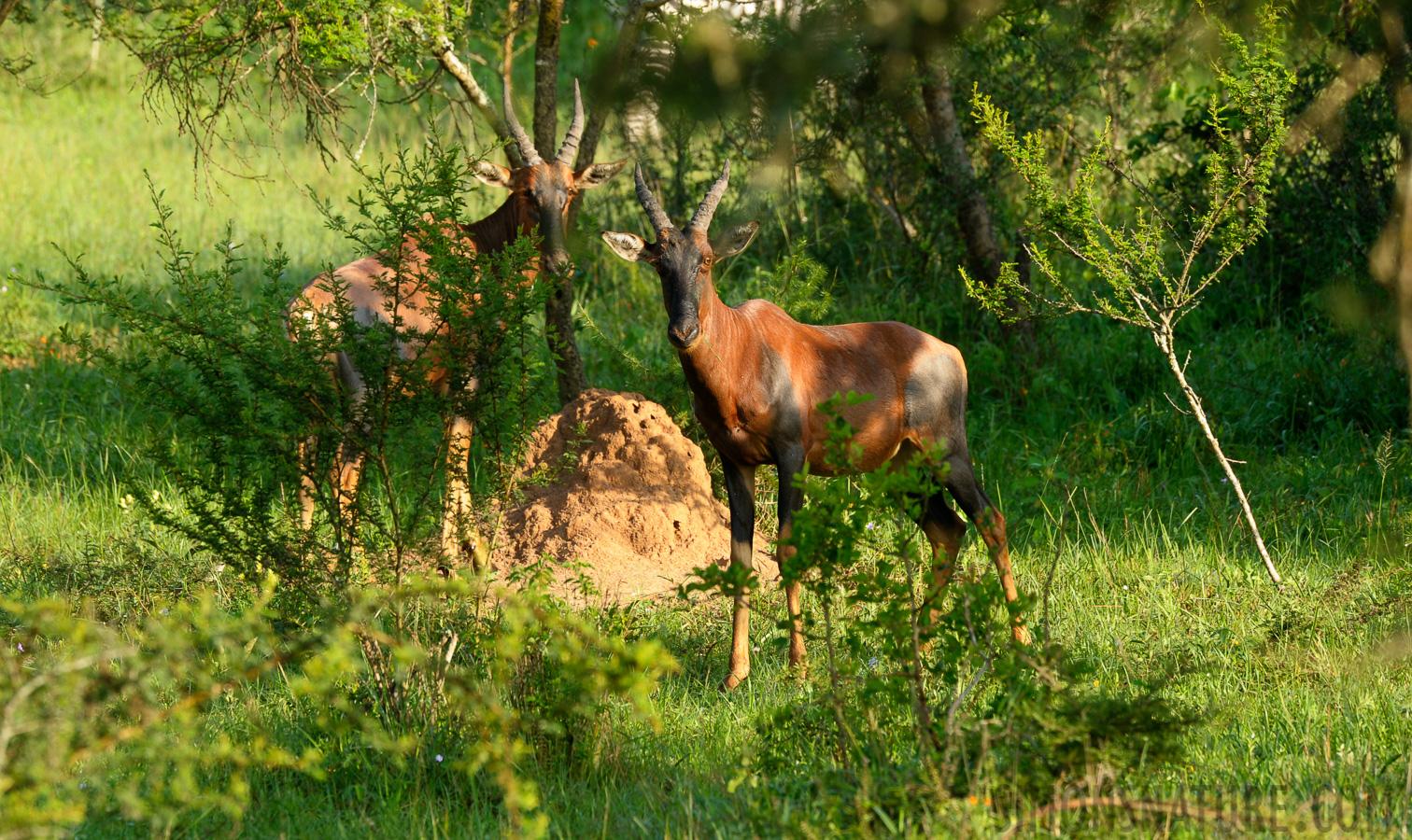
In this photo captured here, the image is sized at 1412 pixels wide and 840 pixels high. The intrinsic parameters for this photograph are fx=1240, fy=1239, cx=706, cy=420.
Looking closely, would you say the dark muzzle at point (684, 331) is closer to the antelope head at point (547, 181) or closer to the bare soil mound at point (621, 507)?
the bare soil mound at point (621, 507)

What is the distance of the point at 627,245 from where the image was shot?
5.98 meters

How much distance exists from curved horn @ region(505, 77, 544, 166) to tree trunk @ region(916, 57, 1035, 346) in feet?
10.2

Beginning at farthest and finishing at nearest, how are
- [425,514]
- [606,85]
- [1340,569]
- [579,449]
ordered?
[579,449]
[1340,569]
[425,514]
[606,85]

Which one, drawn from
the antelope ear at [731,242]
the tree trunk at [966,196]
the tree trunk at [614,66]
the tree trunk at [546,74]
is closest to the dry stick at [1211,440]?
the antelope ear at [731,242]

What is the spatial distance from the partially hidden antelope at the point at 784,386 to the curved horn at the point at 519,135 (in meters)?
2.24

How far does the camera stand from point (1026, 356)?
9922mm

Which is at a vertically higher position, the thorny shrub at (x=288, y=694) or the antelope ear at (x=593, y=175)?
the antelope ear at (x=593, y=175)

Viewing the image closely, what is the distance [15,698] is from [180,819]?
1.58 m

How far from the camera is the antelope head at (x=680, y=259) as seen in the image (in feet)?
18.7

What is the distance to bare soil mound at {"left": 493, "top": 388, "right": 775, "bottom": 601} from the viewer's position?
6871mm

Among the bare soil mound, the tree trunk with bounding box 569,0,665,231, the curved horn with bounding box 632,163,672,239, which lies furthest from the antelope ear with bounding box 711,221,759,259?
the tree trunk with bounding box 569,0,665,231

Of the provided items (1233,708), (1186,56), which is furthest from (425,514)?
(1186,56)

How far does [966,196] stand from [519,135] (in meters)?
3.65

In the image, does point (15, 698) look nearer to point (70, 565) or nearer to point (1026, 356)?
point (70, 565)
